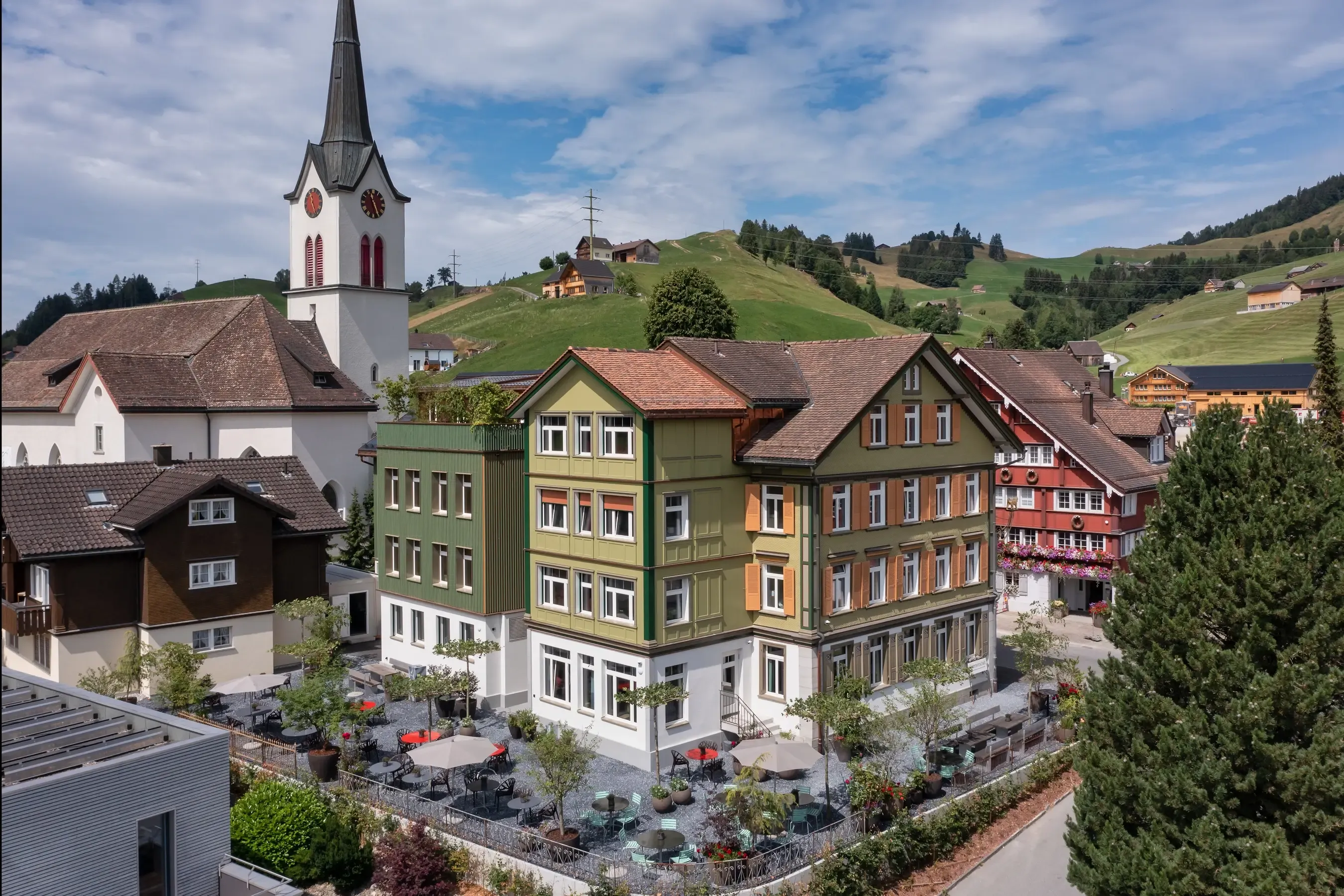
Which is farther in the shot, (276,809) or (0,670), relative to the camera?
(276,809)

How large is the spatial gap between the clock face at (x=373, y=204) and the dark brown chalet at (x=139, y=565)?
24248 mm

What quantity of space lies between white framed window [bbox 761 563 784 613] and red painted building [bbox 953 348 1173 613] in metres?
19.0

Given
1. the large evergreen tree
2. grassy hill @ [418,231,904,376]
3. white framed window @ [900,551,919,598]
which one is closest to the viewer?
the large evergreen tree

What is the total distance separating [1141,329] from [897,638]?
173 m

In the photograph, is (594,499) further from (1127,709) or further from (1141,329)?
(1141,329)

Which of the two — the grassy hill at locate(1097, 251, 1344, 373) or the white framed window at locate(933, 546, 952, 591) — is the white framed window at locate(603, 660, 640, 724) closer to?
the white framed window at locate(933, 546, 952, 591)

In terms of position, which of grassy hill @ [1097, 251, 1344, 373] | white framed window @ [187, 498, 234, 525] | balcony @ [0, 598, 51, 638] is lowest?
balcony @ [0, 598, 51, 638]

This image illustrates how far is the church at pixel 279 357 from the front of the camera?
145ft

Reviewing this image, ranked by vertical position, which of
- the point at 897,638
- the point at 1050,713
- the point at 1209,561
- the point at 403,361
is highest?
the point at 403,361

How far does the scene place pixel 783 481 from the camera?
26.5 metres

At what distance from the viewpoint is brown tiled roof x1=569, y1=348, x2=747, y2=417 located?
82.3ft

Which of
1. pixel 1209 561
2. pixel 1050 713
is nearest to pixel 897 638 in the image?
pixel 1050 713

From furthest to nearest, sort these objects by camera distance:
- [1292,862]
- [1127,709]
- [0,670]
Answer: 1. [1127,709]
2. [1292,862]
3. [0,670]

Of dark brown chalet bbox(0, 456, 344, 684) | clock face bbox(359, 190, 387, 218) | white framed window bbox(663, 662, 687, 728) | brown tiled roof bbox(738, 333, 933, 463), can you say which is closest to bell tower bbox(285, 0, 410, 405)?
clock face bbox(359, 190, 387, 218)
